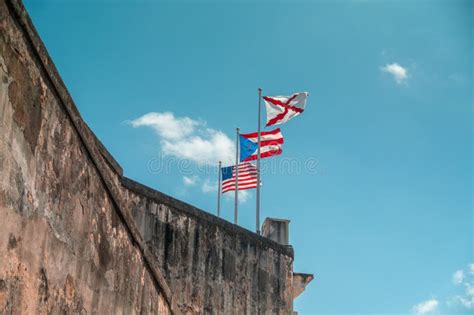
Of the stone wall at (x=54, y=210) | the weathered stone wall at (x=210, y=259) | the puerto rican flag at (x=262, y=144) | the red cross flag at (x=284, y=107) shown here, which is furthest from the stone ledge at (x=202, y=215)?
the red cross flag at (x=284, y=107)

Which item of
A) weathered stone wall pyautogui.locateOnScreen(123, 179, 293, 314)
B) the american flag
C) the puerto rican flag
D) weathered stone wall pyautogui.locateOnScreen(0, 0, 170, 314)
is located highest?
the puerto rican flag

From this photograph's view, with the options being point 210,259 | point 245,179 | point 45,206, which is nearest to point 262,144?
point 245,179

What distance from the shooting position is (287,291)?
1357 cm

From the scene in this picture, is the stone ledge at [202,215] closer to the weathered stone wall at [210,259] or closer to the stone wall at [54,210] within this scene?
the weathered stone wall at [210,259]

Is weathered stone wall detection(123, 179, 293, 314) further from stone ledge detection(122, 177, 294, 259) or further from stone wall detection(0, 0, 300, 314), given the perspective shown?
stone wall detection(0, 0, 300, 314)

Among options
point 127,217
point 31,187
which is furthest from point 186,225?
point 31,187

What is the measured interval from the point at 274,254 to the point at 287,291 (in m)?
0.76

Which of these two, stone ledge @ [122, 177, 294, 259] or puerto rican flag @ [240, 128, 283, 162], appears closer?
stone ledge @ [122, 177, 294, 259]

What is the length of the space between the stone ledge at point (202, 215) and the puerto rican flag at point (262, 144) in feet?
13.7

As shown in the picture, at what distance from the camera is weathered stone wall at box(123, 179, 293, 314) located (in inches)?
439

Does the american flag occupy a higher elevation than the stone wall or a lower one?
higher

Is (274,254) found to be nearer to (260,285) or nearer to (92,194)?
(260,285)

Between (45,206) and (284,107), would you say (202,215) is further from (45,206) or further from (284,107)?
(45,206)

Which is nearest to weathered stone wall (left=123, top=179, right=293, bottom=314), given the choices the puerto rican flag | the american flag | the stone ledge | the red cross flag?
the stone ledge
